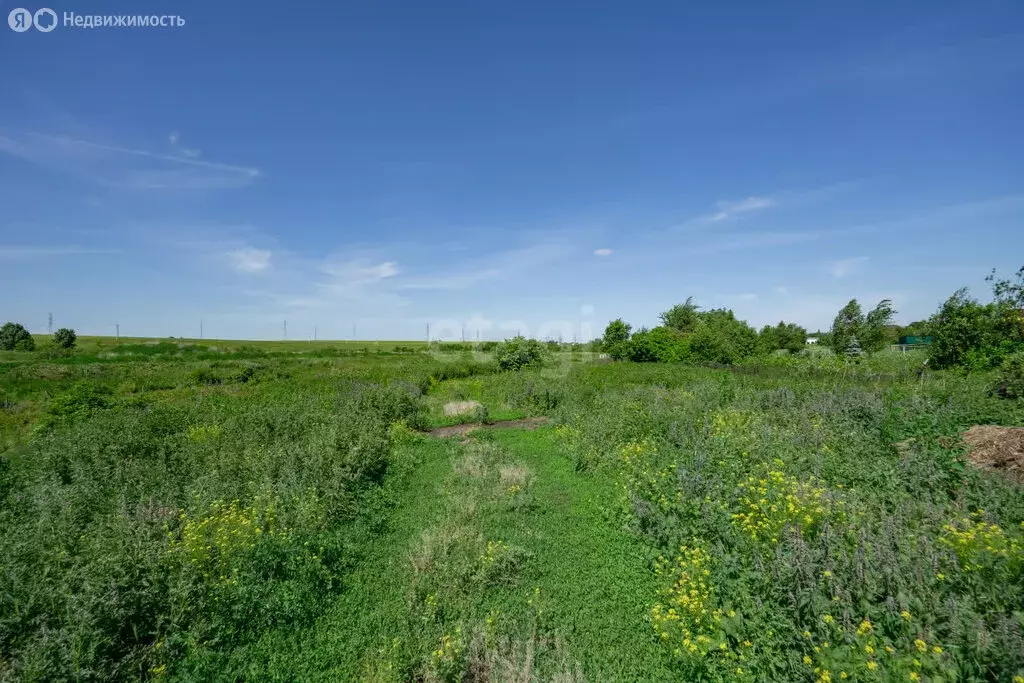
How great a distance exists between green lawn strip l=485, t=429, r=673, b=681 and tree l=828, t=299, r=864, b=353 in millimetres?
46986

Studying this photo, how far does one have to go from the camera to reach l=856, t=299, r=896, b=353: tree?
140ft

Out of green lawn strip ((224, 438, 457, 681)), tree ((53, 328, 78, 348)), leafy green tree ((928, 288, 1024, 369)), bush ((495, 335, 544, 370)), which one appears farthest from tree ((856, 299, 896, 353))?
tree ((53, 328, 78, 348))

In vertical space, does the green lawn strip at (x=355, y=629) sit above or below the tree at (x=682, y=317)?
below

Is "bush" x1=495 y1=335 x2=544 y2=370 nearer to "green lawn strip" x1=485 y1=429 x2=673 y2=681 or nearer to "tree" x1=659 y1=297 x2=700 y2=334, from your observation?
"green lawn strip" x1=485 y1=429 x2=673 y2=681

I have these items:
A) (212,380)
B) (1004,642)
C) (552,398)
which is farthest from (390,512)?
(212,380)

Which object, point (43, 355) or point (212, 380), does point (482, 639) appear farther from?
point (43, 355)

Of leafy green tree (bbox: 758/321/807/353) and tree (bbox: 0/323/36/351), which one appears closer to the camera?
tree (bbox: 0/323/36/351)

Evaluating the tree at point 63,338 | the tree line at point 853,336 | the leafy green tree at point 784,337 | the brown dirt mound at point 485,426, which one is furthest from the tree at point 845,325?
the tree at point 63,338

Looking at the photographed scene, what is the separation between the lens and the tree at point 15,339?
→ 53206mm

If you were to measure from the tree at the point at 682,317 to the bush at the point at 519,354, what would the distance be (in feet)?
124

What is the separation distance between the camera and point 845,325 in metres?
46.3

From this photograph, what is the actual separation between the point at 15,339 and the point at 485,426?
73.7 m

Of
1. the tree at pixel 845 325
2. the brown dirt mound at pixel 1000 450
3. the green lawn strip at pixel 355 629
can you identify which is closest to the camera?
the green lawn strip at pixel 355 629

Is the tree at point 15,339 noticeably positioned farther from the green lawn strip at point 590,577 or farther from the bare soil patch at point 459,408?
the green lawn strip at point 590,577
